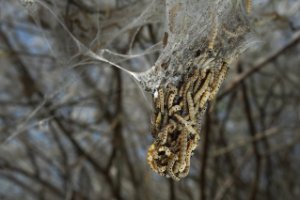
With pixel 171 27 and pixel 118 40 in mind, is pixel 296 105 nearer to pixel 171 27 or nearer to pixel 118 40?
pixel 118 40

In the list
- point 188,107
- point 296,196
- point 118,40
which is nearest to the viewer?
point 188,107

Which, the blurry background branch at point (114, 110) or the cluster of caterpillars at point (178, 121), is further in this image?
the blurry background branch at point (114, 110)

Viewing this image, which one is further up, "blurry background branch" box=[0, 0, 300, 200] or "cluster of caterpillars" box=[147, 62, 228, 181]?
"blurry background branch" box=[0, 0, 300, 200]

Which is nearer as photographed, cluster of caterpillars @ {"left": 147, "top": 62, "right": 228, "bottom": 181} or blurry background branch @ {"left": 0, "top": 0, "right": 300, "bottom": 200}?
cluster of caterpillars @ {"left": 147, "top": 62, "right": 228, "bottom": 181}

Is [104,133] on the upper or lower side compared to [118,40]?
upper

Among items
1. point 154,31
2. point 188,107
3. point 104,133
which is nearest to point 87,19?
point 154,31

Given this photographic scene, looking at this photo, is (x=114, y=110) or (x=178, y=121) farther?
(x=114, y=110)

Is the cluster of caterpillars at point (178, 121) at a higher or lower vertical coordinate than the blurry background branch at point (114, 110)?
lower

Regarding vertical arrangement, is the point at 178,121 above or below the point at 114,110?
below
